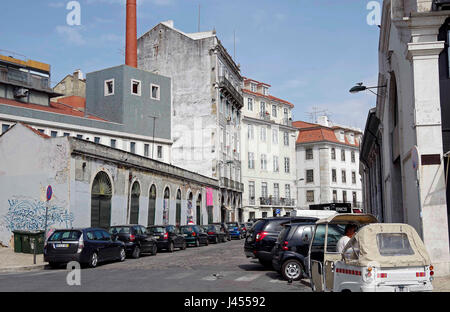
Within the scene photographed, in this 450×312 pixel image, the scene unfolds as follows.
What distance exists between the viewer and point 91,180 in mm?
30953

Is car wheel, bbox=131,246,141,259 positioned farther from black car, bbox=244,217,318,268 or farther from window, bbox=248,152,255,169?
window, bbox=248,152,255,169

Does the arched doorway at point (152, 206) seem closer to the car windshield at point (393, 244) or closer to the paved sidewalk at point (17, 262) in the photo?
the paved sidewalk at point (17, 262)

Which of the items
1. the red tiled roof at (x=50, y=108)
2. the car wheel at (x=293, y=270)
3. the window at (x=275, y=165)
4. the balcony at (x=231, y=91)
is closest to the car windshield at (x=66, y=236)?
the car wheel at (x=293, y=270)

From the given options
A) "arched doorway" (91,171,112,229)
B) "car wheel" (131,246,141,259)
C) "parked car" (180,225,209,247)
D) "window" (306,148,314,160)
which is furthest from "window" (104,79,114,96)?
"window" (306,148,314,160)

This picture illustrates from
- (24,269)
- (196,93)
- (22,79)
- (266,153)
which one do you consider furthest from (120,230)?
(266,153)

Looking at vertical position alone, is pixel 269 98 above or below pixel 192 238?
above

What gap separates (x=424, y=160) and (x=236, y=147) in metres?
50.1

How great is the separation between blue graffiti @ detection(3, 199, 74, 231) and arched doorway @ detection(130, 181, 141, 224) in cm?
764

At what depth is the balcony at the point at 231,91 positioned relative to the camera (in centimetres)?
5656

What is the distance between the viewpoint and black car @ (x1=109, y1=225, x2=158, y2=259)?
24.1m

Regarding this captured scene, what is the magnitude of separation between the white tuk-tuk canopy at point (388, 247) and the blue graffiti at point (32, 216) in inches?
890

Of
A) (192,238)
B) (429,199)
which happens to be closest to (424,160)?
(429,199)

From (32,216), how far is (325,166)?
55277 millimetres
